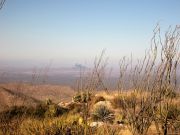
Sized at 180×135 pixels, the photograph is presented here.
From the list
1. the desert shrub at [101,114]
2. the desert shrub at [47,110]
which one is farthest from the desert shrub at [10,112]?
the desert shrub at [101,114]

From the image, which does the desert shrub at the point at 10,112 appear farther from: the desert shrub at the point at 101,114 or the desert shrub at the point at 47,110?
the desert shrub at the point at 101,114

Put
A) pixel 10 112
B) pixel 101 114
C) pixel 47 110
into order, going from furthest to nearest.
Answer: pixel 47 110 < pixel 101 114 < pixel 10 112

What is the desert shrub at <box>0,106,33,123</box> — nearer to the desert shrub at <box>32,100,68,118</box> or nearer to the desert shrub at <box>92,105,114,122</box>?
the desert shrub at <box>32,100,68,118</box>

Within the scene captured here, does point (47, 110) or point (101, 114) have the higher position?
point (101, 114)

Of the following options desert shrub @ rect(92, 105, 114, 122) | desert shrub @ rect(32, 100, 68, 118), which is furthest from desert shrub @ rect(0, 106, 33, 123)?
desert shrub @ rect(92, 105, 114, 122)

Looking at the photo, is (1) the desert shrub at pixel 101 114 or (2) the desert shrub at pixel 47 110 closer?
(1) the desert shrub at pixel 101 114

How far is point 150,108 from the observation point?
588 cm

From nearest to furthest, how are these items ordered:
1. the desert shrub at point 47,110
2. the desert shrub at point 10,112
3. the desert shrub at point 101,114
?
the desert shrub at point 10,112 → the desert shrub at point 101,114 → the desert shrub at point 47,110

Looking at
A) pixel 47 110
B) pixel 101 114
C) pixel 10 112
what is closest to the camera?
pixel 10 112

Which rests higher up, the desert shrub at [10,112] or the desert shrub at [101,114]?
the desert shrub at [10,112]

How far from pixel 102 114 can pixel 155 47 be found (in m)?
8.17

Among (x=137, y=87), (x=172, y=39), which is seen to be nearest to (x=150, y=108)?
(x=137, y=87)

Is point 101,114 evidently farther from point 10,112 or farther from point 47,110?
point 10,112

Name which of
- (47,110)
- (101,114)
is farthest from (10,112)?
(101,114)
